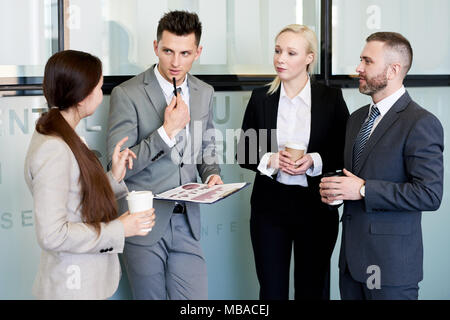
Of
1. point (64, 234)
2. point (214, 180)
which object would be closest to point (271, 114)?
point (214, 180)

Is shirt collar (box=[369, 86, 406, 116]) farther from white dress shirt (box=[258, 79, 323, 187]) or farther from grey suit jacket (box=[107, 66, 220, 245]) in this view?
grey suit jacket (box=[107, 66, 220, 245])

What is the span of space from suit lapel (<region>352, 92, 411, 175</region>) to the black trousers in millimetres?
513

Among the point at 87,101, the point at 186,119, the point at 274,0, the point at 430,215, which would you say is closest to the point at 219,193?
the point at 186,119

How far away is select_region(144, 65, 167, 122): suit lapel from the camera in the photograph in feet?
8.18

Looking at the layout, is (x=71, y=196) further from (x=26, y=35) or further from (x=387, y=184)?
(x=26, y=35)

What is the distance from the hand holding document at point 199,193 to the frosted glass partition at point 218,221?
2.54ft

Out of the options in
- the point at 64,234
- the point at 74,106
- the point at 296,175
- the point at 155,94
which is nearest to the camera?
the point at 64,234

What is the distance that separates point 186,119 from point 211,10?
3.36 ft

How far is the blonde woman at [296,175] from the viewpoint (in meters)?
2.71

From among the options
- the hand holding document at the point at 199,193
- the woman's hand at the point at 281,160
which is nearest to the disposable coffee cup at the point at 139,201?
the hand holding document at the point at 199,193

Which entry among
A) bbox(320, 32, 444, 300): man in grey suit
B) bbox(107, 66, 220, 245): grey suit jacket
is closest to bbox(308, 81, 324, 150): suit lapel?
bbox(320, 32, 444, 300): man in grey suit

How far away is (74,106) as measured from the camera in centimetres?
184

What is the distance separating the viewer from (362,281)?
7.52 feet

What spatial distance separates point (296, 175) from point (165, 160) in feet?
2.21
